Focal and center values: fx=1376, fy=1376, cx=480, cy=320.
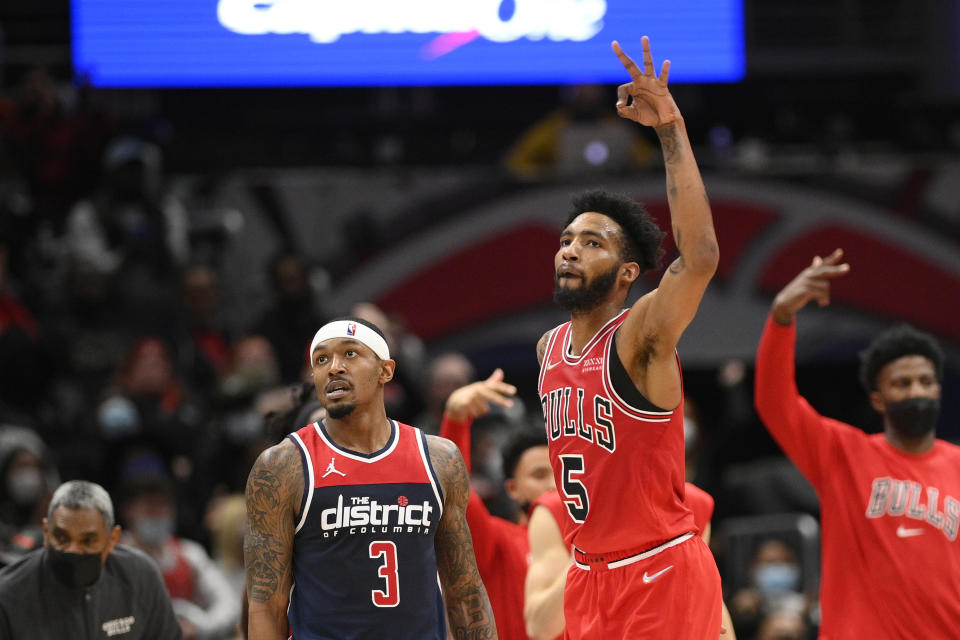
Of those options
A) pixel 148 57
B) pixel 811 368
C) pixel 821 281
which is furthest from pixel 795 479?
Answer: pixel 148 57

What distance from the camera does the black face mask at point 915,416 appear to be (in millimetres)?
6371

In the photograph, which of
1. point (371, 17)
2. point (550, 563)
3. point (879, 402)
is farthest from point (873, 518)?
point (371, 17)

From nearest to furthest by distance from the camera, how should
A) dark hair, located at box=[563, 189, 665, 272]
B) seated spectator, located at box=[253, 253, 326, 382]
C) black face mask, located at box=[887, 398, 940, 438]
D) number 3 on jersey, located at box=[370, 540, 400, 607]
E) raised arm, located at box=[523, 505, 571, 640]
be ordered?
number 3 on jersey, located at box=[370, 540, 400, 607]
dark hair, located at box=[563, 189, 665, 272]
raised arm, located at box=[523, 505, 571, 640]
black face mask, located at box=[887, 398, 940, 438]
seated spectator, located at box=[253, 253, 326, 382]

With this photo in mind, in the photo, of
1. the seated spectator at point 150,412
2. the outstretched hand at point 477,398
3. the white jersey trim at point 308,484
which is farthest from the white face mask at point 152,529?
the white jersey trim at point 308,484

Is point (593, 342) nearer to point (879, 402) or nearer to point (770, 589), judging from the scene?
point (879, 402)

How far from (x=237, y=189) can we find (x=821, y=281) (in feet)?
22.8

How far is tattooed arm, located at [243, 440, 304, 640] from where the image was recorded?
4.82 m

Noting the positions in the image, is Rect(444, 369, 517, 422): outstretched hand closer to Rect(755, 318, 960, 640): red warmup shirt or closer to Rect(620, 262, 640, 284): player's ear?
Rect(620, 262, 640, 284): player's ear

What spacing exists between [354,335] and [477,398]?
0.97 metres

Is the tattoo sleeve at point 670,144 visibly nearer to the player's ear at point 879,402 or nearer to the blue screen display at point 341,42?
the player's ear at point 879,402

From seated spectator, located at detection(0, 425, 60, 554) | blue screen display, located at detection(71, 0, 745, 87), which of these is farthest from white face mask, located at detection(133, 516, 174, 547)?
blue screen display, located at detection(71, 0, 745, 87)

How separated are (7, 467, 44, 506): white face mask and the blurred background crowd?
2 centimetres

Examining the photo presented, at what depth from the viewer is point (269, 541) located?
4.84 meters

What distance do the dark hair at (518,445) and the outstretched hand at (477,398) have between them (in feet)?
1.98
